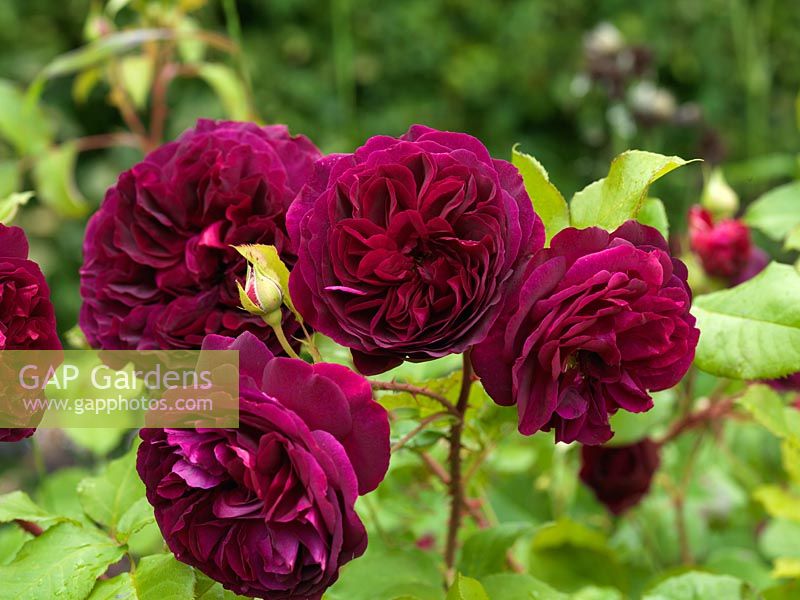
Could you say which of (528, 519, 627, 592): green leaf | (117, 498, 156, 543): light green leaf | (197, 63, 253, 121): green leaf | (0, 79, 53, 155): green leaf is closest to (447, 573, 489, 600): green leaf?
(117, 498, 156, 543): light green leaf

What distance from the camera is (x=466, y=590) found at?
472 millimetres

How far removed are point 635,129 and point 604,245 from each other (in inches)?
63.0

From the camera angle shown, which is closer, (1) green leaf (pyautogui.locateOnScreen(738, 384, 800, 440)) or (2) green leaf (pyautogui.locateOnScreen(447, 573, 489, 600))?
(2) green leaf (pyautogui.locateOnScreen(447, 573, 489, 600))

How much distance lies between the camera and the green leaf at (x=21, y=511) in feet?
1.65

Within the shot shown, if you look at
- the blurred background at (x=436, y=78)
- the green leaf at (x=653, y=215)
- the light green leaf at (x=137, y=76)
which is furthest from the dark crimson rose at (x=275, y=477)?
the blurred background at (x=436, y=78)

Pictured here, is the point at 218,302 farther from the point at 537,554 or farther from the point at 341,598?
the point at 537,554

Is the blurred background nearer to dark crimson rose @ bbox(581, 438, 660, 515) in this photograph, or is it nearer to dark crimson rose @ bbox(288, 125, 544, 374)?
dark crimson rose @ bbox(581, 438, 660, 515)

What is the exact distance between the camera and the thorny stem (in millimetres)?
457

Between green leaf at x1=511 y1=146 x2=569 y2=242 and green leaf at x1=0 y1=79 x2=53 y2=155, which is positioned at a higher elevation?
green leaf at x1=511 y1=146 x2=569 y2=242

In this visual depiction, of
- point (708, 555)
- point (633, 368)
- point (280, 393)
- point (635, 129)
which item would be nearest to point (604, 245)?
point (633, 368)

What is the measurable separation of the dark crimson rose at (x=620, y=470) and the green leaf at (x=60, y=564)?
1.51ft

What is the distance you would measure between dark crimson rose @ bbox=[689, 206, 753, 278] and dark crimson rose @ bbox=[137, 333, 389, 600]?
0.48m

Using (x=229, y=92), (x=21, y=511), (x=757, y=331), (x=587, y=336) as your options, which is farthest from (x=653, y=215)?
(x=229, y=92)

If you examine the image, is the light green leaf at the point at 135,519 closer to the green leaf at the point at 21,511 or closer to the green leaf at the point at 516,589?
the green leaf at the point at 21,511
